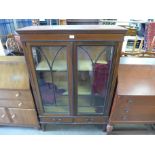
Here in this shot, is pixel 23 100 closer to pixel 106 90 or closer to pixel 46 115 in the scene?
pixel 46 115

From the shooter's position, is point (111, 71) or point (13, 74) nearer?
point (111, 71)

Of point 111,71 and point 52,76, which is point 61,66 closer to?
point 52,76

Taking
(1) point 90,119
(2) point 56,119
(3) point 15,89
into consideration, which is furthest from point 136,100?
(3) point 15,89

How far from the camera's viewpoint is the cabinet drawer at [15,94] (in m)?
1.31

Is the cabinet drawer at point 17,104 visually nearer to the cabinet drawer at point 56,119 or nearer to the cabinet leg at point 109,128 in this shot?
the cabinet drawer at point 56,119

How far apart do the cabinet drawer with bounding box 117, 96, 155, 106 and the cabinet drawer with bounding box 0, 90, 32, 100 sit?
0.91 meters

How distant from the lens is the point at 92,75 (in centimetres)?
127

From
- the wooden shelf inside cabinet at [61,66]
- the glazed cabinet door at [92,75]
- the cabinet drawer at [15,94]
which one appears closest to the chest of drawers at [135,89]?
the glazed cabinet door at [92,75]

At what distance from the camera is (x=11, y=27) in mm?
2004

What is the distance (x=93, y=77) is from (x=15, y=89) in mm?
766

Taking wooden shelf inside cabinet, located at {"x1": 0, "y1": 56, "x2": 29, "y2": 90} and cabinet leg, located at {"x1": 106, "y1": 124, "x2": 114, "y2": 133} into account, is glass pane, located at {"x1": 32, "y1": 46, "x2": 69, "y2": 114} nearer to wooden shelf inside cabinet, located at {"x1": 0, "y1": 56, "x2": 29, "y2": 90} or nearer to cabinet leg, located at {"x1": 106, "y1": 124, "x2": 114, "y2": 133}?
wooden shelf inside cabinet, located at {"x1": 0, "y1": 56, "x2": 29, "y2": 90}
